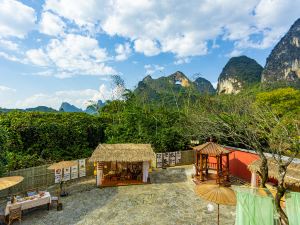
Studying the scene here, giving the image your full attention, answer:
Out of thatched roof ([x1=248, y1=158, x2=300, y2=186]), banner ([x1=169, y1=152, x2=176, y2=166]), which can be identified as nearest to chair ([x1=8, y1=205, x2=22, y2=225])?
thatched roof ([x1=248, y1=158, x2=300, y2=186])

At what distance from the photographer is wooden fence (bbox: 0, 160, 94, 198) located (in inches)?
546

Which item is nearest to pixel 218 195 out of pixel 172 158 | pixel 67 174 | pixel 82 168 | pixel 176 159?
pixel 67 174

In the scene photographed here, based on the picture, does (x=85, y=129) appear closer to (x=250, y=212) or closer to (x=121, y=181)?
(x=121, y=181)

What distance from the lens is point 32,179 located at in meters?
14.8

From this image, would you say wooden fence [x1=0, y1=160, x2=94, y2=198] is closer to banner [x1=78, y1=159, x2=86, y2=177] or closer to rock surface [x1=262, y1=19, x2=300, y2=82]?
banner [x1=78, y1=159, x2=86, y2=177]

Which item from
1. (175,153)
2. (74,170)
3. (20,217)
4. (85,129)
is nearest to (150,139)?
(175,153)

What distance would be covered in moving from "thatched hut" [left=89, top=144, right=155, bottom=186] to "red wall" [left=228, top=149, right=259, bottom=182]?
6718 mm

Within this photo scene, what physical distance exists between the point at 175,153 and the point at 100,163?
26.9 ft

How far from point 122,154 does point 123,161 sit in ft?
2.35

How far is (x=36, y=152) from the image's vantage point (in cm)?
1767

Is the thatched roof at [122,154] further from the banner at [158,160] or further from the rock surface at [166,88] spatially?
the rock surface at [166,88]

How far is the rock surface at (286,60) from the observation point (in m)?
75.7

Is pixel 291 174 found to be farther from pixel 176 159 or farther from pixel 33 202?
pixel 33 202

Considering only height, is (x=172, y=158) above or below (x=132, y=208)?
above
